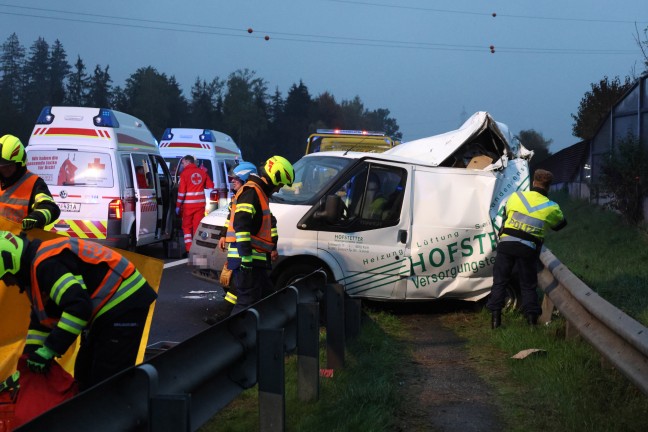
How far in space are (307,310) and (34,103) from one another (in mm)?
113481

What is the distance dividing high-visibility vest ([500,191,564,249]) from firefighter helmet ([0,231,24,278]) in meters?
6.11

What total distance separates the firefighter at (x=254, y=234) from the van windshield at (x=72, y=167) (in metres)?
6.57

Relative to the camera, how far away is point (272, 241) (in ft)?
27.3

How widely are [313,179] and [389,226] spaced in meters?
1.03

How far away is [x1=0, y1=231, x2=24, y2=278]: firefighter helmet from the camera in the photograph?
168 inches

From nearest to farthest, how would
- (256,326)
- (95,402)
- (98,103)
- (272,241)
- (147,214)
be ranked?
1. (95,402)
2. (256,326)
3. (272,241)
4. (147,214)
5. (98,103)

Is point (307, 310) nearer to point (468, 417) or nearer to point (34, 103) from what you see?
point (468, 417)

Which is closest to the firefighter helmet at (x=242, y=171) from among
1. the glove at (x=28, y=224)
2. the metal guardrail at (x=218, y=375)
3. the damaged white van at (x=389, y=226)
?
the damaged white van at (x=389, y=226)

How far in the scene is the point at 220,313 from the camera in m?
10.4

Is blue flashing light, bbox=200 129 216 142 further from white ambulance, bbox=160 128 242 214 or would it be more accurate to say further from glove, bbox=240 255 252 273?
glove, bbox=240 255 252 273

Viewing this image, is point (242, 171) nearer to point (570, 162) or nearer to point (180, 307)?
point (180, 307)

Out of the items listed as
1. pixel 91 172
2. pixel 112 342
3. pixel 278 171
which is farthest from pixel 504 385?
pixel 91 172

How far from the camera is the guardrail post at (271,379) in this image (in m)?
4.93

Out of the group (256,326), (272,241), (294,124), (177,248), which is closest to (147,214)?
(177,248)
